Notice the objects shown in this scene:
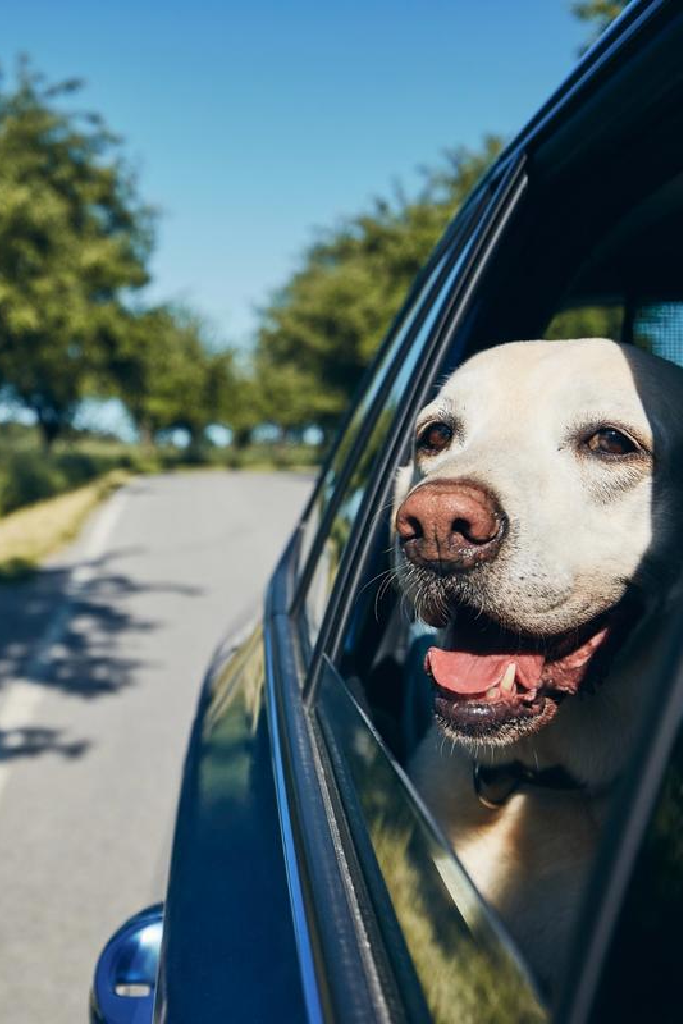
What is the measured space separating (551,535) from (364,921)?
2.51 feet

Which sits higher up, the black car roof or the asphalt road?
the black car roof

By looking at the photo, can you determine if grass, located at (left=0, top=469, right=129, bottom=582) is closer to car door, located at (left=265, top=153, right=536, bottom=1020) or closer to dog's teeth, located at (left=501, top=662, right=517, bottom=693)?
car door, located at (left=265, top=153, right=536, bottom=1020)

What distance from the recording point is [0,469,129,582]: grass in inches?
507

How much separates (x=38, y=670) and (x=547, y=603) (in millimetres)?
6496

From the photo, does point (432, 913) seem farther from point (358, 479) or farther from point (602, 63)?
point (358, 479)

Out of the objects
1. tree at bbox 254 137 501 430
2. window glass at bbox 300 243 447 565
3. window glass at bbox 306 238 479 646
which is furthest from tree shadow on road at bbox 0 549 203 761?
tree at bbox 254 137 501 430

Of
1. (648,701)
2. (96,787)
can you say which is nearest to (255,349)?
(96,787)

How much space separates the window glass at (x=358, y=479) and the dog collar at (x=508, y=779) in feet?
1.76

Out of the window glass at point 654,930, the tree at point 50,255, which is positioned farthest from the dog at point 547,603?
the tree at point 50,255

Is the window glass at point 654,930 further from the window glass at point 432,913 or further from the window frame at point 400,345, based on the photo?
the window frame at point 400,345

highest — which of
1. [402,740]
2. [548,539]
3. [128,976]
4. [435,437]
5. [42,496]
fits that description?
[435,437]

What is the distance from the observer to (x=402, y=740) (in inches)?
92.0

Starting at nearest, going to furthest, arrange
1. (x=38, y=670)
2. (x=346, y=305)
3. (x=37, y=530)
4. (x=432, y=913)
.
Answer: (x=432, y=913)
(x=38, y=670)
(x=37, y=530)
(x=346, y=305)

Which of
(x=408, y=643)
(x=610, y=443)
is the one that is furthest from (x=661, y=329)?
(x=408, y=643)
